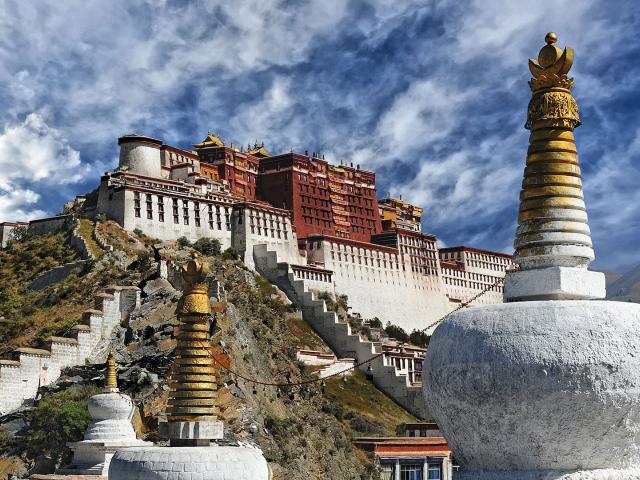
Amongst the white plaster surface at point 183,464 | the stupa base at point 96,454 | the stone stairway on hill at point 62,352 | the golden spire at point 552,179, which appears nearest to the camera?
the golden spire at point 552,179

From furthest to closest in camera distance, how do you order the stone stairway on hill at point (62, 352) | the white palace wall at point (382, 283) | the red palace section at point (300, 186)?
the red palace section at point (300, 186)
the white palace wall at point (382, 283)
the stone stairway on hill at point (62, 352)

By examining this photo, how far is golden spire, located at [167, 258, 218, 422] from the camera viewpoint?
59.5ft

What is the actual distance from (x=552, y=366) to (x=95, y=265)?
58511mm

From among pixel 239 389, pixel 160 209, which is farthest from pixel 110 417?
pixel 160 209

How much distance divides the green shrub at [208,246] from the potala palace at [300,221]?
1.13 meters

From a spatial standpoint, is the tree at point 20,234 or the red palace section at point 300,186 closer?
the tree at point 20,234

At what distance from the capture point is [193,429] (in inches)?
700

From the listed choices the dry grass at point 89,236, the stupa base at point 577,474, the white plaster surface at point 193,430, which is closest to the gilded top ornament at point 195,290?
the white plaster surface at point 193,430

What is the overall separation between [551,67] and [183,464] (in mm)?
8782

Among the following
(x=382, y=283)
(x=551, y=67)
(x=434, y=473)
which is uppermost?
(x=382, y=283)

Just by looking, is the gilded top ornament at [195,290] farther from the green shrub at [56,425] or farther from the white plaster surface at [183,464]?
the green shrub at [56,425]

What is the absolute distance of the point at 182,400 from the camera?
1825cm

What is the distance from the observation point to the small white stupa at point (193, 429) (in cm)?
1628

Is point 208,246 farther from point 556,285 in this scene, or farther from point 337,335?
point 556,285
